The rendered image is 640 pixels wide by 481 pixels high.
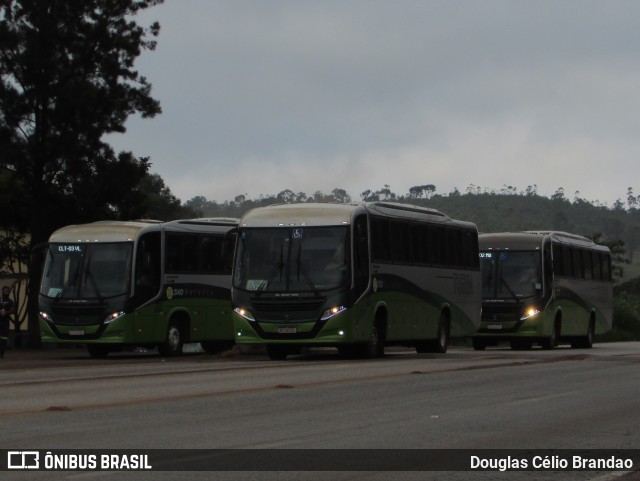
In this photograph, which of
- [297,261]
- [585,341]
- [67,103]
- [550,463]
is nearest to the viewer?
[550,463]

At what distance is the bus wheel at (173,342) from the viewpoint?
115 feet

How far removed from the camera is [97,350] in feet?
116

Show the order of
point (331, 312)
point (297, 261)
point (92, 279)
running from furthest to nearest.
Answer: point (92, 279) → point (297, 261) → point (331, 312)

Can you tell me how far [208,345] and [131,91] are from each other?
8.85m

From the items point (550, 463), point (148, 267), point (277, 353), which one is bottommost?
point (550, 463)

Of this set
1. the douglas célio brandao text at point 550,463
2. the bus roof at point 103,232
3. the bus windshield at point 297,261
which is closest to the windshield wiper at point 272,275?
the bus windshield at point 297,261

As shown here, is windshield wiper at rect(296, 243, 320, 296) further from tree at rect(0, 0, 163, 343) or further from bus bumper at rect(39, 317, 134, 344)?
tree at rect(0, 0, 163, 343)

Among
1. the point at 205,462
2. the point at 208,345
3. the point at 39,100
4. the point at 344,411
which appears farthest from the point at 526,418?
the point at 39,100

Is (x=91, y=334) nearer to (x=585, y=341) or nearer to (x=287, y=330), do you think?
(x=287, y=330)

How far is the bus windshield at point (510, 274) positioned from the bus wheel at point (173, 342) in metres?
10.1

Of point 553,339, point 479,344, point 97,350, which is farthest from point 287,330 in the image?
point 479,344

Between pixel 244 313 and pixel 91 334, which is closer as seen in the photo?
pixel 244 313

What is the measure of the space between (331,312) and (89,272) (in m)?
7.47

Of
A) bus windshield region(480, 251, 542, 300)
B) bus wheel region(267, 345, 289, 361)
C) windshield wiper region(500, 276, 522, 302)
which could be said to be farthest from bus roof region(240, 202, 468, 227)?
windshield wiper region(500, 276, 522, 302)
